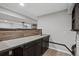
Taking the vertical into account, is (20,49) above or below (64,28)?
below

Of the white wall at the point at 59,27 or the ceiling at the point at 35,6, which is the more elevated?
the ceiling at the point at 35,6

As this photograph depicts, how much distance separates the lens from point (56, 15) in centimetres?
459

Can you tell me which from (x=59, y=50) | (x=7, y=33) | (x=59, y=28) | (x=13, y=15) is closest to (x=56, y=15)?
(x=59, y=28)

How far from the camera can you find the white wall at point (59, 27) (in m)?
4.17

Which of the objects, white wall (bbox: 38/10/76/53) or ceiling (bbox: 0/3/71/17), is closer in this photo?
ceiling (bbox: 0/3/71/17)

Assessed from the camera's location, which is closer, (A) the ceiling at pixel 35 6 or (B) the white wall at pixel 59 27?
(A) the ceiling at pixel 35 6

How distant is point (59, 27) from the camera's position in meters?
4.51

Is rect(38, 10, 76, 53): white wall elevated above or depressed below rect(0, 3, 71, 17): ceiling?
below

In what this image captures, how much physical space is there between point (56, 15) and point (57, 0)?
371cm

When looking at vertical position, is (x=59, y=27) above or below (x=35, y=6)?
below

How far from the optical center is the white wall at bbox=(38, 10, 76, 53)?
417 cm

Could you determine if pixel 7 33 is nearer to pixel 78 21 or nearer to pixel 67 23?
pixel 78 21

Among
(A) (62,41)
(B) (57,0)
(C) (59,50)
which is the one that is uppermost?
(B) (57,0)

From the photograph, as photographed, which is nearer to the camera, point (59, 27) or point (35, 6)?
point (35, 6)
